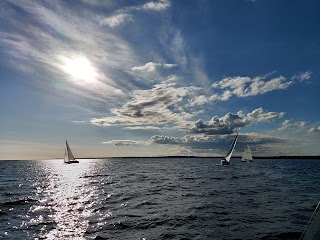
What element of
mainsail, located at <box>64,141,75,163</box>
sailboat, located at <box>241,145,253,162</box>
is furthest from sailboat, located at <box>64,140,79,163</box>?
sailboat, located at <box>241,145,253,162</box>

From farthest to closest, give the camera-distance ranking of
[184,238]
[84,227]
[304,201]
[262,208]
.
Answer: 1. [304,201]
2. [262,208]
3. [84,227]
4. [184,238]

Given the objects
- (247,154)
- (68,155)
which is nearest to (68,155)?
(68,155)

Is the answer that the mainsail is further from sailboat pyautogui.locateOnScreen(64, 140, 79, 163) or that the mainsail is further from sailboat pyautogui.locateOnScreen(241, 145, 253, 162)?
sailboat pyautogui.locateOnScreen(241, 145, 253, 162)

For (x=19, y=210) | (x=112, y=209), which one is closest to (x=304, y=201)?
(x=112, y=209)

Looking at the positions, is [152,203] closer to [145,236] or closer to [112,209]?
[112,209]

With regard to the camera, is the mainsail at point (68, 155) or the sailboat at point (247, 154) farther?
the sailboat at point (247, 154)

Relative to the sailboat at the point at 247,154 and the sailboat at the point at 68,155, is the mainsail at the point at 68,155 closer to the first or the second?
the sailboat at the point at 68,155

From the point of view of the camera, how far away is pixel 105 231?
19.2 m

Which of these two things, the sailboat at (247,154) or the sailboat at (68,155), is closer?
the sailboat at (68,155)

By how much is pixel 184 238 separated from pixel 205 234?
5.58 feet

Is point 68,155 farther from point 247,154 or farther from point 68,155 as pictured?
point 247,154

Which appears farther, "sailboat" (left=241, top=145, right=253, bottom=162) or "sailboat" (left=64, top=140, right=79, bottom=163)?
"sailboat" (left=241, top=145, right=253, bottom=162)

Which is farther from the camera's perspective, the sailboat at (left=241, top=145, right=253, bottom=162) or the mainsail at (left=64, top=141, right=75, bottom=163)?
the sailboat at (left=241, top=145, right=253, bottom=162)

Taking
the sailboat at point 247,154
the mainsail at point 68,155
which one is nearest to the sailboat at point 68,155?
the mainsail at point 68,155
